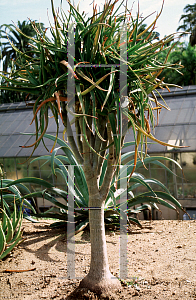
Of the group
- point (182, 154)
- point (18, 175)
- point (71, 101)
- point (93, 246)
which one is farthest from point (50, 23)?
point (18, 175)

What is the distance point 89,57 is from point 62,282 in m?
2.02

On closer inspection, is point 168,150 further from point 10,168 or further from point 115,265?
point 10,168

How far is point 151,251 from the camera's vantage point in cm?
336

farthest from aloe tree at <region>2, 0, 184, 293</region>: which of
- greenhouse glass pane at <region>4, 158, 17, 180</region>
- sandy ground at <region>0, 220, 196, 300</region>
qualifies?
greenhouse glass pane at <region>4, 158, 17, 180</region>

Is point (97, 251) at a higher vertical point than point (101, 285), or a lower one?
higher

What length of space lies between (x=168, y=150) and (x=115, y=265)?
5.02 metres

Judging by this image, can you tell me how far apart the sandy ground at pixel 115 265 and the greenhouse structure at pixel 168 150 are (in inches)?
109

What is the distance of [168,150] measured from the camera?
7578mm

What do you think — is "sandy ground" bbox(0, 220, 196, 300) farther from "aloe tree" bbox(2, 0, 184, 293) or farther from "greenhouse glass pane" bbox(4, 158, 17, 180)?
Result: "greenhouse glass pane" bbox(4, 158, 17, 180)

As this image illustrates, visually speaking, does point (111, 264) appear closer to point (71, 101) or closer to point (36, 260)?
point (36, 260)

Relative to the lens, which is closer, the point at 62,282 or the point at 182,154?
the point at 62,282

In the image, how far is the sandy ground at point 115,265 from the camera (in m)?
2.44

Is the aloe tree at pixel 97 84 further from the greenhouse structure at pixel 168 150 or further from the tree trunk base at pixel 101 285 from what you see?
the greenhouse structure at pixel 168 150

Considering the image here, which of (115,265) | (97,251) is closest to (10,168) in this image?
(115,265)
